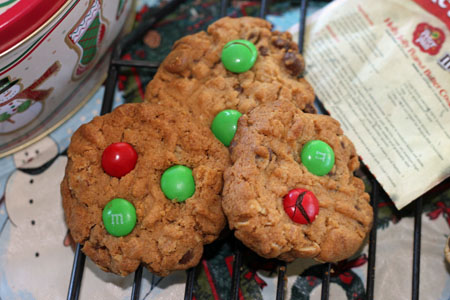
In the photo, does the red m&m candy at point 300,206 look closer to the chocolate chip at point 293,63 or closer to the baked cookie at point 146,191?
the baked cookie at point 146,191

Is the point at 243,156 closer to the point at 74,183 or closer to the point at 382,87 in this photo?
the point at 74,183

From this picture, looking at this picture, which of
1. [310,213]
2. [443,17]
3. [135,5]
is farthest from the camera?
[135,5]

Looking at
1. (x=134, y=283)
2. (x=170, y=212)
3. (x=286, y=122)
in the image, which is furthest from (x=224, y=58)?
(x=134, y=283)

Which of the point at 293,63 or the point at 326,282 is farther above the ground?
the point at 293,63

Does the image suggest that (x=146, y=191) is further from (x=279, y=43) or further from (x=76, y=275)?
(x=279, y=43)

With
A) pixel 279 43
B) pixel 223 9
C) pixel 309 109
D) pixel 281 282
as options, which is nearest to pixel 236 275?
pixel 281 282

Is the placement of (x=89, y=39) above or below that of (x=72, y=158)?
above
